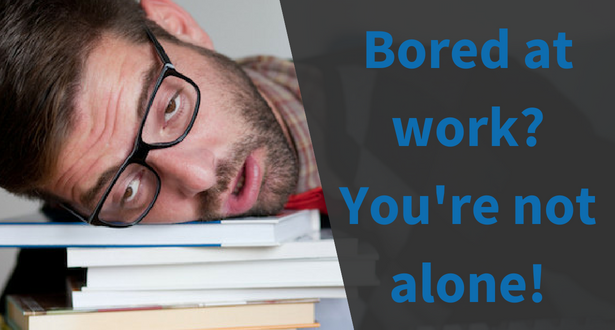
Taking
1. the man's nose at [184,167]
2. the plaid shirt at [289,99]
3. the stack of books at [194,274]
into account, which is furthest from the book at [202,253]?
the plaid shirt at [289,99]

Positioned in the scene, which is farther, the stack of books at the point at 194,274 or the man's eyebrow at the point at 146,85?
the man's eyebrow at the point at 146,85

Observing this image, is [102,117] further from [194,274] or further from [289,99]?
[289,99]

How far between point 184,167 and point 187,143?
0.20ft

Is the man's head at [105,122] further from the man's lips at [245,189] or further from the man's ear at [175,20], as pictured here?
the man's ear at [175,20]

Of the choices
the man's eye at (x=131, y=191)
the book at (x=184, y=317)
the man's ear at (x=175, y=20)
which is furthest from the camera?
the man's ear at (x=175, y=20)

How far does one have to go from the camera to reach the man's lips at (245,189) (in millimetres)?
1120

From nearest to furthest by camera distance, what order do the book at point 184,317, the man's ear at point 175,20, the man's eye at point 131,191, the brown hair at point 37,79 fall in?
1. the book at point 184,317
2. the brown hair at point 37,79
3. the man's eye at point 131,191
4. the man's ear at point 175,20

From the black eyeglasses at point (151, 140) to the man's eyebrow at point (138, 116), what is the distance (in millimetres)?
10

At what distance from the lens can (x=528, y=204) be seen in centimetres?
123

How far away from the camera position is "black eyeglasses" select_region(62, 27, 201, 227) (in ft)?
3.21

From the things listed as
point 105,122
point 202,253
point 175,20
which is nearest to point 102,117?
point 105,122

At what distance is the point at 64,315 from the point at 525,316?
0.66m

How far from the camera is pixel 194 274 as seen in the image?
89 centimetres

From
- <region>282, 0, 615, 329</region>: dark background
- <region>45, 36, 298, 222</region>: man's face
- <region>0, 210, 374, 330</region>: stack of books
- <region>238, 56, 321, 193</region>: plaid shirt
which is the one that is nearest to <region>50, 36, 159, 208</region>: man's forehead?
<region>45, 36, 298, 222</region>: man's face
